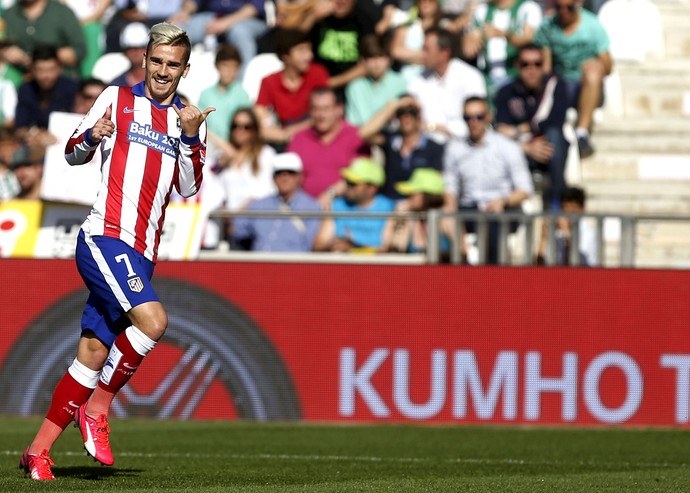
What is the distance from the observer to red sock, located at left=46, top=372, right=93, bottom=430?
7.06m

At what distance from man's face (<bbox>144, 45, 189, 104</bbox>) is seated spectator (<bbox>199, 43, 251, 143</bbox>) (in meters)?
8.04

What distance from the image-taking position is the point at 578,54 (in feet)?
50.3

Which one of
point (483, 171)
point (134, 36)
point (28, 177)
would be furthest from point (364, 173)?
point (134, 36)

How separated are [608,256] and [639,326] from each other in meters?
1.79

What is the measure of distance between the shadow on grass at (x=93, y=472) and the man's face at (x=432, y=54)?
813 cm

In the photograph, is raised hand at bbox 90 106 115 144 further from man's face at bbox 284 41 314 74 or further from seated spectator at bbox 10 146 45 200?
man's face at bbox 284 41 314 74

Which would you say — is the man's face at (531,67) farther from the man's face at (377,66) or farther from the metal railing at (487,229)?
the metal railing at (487,229)

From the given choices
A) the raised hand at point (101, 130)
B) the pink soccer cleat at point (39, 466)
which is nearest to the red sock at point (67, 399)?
the pink soccer cleat at point (39, 466)

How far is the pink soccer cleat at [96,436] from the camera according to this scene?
6898 mm

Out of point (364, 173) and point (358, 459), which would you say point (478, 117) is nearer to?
point (364, 173)

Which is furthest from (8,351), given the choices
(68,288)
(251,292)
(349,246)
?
(349,246)

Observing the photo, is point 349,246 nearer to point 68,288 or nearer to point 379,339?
point 379,339

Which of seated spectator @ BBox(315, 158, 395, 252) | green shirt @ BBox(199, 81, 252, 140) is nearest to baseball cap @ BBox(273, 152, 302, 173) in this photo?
seated spectator @ BBox(315, 158, 395, 252)

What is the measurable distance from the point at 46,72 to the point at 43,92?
23cm
